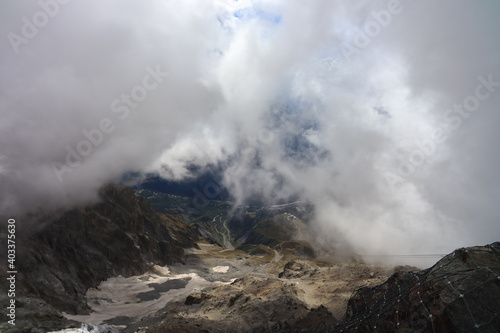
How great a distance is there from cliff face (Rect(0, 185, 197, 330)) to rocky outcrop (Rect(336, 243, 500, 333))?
3651cm

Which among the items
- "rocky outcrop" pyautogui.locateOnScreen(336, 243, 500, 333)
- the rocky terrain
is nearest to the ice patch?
the rocky terrain

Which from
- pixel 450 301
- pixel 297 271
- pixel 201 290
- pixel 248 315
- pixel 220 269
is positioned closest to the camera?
pixel 450 301

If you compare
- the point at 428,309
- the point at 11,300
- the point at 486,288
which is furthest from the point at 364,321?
the point at 11,300

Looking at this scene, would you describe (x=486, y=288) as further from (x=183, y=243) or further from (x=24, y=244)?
(x=183, y=243)

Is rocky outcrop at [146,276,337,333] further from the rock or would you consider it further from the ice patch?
the ice patch

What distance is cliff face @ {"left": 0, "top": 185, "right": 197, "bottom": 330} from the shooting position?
162 feet

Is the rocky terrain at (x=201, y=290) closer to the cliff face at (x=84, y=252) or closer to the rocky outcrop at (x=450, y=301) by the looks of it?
the rocky outcrop at (x=450, y=301)

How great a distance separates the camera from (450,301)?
16.1 meters

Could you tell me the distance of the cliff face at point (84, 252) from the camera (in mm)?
49406

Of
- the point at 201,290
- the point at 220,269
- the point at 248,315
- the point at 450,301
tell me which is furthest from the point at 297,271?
the point at 450,301

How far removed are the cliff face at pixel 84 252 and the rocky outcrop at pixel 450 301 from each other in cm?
3651

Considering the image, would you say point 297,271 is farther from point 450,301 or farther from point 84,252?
point 450,301

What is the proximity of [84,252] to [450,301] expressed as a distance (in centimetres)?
7901

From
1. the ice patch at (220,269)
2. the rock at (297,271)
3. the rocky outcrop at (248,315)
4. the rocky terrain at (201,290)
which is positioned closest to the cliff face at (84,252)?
the rocky terrain at (201,290)
